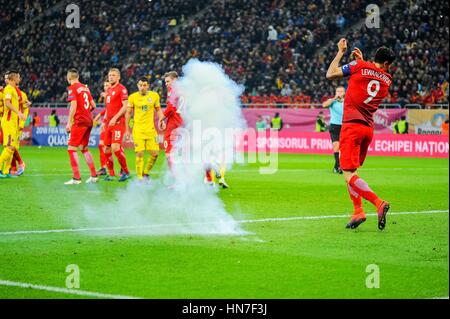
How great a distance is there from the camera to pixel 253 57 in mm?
39656

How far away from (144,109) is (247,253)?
10198 millimetres

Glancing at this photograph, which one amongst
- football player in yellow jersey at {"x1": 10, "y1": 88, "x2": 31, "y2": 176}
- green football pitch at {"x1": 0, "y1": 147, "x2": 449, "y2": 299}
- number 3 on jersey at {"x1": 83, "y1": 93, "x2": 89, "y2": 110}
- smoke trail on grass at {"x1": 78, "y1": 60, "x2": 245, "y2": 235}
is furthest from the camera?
football player in yellow jersey at {"x1": 10, "y1": 88, "x2": 31, "y2": 176}

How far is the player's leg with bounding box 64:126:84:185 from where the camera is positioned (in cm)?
1806

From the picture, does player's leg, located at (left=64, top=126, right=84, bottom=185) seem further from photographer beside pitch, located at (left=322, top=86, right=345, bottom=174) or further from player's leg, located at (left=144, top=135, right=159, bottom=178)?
photographer beside pitch, located at (left=322, top=86, right=345, bottom=174)

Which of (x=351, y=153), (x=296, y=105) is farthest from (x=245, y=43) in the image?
(x=351, y=153)

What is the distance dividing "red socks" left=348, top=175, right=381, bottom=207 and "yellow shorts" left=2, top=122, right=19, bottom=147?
10486mm

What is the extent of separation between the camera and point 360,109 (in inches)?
441

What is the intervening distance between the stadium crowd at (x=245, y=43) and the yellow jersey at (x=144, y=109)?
18.9 m

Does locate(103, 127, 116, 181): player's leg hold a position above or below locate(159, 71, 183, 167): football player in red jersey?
below

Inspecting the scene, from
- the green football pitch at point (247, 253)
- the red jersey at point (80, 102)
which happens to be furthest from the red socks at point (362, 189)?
the red jersey at point (80, 102)

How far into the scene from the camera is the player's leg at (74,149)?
1806cm

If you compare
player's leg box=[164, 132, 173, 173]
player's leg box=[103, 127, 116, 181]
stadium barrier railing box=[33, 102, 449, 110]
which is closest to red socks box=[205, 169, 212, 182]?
player's leg box=[164, 132, 173, 173]

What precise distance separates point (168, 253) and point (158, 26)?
118 ft

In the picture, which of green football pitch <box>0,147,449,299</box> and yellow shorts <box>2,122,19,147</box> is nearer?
green football pitch <box>0,147,449,299</box>
